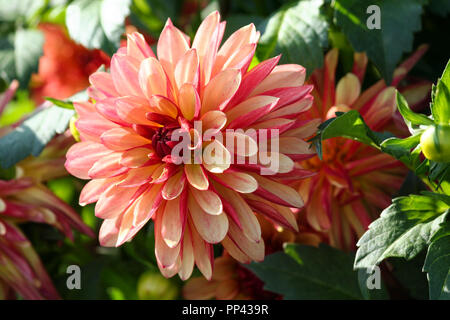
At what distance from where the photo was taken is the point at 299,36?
2.16ft

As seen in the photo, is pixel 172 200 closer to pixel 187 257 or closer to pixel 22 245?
pixel 187 257

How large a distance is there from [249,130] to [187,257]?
14 cm

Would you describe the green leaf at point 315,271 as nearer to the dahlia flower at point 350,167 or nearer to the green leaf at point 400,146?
the dahlia flower at point 350,167

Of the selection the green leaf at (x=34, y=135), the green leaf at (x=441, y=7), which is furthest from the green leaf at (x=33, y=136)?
the green leaf at (x=441, y=7)

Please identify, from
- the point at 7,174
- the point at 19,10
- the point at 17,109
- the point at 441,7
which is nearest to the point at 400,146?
the point at 441,7

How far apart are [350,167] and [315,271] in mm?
135

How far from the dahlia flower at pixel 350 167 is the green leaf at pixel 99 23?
0.25 metres

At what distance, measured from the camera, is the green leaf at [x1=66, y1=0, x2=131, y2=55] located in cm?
70

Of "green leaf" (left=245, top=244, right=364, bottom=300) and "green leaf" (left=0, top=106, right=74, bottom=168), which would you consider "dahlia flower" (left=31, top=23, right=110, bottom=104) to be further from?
"green leaf" (left=245, top=244, right=364, bottom=300)

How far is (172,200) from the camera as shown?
0.54 m

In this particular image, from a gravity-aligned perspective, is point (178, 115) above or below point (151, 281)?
above

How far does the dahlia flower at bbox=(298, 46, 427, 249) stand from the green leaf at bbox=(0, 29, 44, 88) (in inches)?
16.4

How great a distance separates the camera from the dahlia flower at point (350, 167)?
0.64 metres
